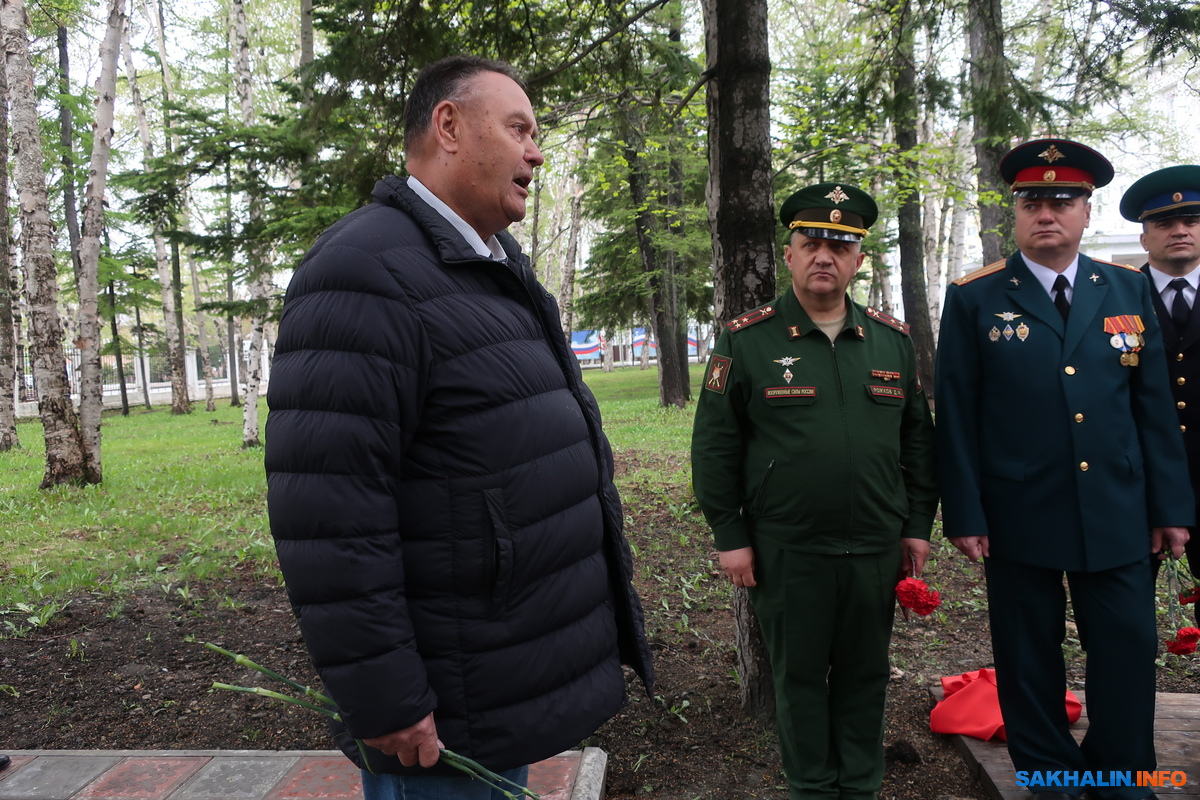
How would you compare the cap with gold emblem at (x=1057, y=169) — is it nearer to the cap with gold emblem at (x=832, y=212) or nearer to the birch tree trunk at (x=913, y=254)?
the cap with gold emblem at (x=832, y=212)

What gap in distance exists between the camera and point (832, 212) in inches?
110

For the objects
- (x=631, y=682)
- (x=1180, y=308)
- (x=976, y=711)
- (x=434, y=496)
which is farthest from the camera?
(x=631, y=682)

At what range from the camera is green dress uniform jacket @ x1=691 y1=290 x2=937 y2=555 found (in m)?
2.65

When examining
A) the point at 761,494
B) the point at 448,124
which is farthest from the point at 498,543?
the point at 761,494

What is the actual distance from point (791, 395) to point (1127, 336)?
1.16 m

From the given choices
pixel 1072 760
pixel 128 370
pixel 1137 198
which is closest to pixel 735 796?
pixel 1072 760

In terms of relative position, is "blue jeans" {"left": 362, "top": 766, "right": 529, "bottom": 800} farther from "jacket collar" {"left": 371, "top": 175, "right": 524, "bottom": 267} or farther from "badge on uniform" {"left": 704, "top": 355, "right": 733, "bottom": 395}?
"badge on uniform" {"left": 704, "top": 355, "right": 733, "bottom": 395}

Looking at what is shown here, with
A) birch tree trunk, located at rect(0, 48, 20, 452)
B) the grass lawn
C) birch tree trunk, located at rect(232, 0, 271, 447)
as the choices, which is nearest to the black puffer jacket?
the grass lawn

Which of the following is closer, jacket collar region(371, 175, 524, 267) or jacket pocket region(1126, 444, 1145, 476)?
jacket collar region(371, 175, 524, 267)

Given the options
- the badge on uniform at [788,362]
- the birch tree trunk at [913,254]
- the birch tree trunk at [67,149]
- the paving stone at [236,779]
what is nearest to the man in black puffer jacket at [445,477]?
the badge on uniform at [788,362]

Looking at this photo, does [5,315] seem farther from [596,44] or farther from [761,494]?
[761,494]

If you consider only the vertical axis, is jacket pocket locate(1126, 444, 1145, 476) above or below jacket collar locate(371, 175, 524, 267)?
below

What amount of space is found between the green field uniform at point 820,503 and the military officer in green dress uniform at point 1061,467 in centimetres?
19

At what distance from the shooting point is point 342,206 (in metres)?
7.32
